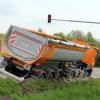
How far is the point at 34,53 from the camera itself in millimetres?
18641

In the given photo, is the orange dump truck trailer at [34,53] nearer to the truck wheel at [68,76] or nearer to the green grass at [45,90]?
the truck wheel at [68,76]

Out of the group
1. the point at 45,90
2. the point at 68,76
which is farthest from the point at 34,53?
the point at 68,76

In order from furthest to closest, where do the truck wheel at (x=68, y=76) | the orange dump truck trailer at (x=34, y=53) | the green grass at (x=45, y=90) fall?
the truck wheel at (x=68, y=76) < the orange dump truck trailer at (x=34, y=53) < the green grass at (x=45, y=90)

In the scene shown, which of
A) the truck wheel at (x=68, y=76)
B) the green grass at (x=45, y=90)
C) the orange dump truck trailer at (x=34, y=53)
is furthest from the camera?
the truck wheel at (x=68, y=76)

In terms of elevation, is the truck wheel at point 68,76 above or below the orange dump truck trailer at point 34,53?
below

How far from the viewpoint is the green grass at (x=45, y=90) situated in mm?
14373

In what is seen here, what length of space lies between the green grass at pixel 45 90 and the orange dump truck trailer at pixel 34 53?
36.7 inches

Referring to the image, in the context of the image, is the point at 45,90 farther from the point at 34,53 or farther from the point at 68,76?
the point at 68,76

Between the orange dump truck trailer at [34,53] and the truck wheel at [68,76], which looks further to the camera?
the truck wheel at [68,76]

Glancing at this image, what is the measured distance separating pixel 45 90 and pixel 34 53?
2313mm

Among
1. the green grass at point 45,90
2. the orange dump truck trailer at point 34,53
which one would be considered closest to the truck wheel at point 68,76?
the orange dump truck trailer at point 34,53

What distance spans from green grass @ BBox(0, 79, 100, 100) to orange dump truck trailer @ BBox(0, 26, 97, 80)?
93cm

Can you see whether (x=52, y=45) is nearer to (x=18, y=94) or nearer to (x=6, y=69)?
(x=6, y=69)

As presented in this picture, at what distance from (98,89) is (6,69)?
172 inches
